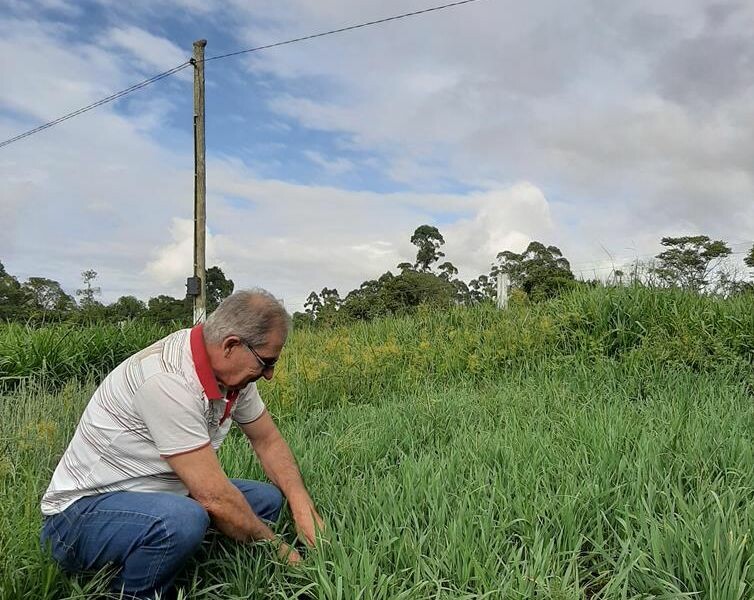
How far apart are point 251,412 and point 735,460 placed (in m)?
2.33

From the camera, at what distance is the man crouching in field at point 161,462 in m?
2.33

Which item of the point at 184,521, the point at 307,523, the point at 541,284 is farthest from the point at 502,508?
the point at 541,284

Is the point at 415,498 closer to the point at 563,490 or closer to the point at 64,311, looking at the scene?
the point at 563,490

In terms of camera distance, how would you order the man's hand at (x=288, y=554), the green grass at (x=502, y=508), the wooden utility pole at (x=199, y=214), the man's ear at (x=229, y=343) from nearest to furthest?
1. the green grass at (x=502, y=508)
2. the man's ear at (x=229, y=343)
3. the man's hand at (x=288, y=554)
4. the wooden utility pole at (x=199, y=214)

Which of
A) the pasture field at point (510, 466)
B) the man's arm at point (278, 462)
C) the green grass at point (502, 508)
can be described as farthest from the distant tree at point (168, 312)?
the man's arm at point (278, 462)

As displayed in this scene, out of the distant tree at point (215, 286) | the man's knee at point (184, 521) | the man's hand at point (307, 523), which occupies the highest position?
the distant tree at point (215, 286)

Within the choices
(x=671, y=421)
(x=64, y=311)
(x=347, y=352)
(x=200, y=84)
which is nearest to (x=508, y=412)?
(x=671, y=421)

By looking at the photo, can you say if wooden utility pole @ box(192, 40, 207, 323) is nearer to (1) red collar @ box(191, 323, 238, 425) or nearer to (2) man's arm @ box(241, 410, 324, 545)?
(2) man's arm @ box(241, 410, 324, 545)

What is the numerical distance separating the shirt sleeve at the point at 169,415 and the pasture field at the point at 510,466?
54cm

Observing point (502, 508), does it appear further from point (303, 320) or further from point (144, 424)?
point (303, 320)

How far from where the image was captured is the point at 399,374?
6.18 meters

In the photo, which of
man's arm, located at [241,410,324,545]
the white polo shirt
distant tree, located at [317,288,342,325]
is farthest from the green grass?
distant tree, located at [317,288,342,325]

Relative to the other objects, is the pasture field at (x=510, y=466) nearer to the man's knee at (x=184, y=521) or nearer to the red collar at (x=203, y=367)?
the man's knee at (x=184, y=521)

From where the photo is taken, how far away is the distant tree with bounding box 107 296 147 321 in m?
9.46
